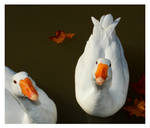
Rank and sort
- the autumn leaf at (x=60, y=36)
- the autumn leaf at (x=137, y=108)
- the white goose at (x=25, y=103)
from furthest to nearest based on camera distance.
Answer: the autumn leaf at (x=60, y=36), the autumn leaf at (x=137, y=108), the white goose at (x=25, y=103)

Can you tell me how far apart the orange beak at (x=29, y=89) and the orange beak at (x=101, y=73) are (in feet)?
1.09

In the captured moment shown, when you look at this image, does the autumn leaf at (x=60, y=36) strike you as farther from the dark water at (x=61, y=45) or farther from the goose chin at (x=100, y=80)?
the goose chin at (x=100, y=80)

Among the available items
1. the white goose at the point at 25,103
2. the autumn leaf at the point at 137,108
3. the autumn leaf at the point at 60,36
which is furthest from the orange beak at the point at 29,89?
the autumn leaf at the point at 60,36

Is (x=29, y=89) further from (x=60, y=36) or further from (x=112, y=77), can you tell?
(x=60, y=36)

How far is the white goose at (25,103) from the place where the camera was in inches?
53.0

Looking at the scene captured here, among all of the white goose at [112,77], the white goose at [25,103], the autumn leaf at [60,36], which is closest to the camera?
the white goose at [25,103]

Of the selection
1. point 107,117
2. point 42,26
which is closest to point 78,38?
point 42,26

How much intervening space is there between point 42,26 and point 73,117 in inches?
36.9

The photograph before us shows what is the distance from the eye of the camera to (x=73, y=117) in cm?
187

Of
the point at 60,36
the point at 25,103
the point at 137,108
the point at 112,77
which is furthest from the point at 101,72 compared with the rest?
the point at 60,36

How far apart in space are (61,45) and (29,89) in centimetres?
96

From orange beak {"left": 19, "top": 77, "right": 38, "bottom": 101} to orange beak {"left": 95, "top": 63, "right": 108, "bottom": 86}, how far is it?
1.09ft

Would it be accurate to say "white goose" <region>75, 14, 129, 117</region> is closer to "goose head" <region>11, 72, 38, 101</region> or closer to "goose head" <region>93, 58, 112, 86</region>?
"goose head" <region>93, 58, 112, 86</region>

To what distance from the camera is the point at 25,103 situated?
57.8 inches
